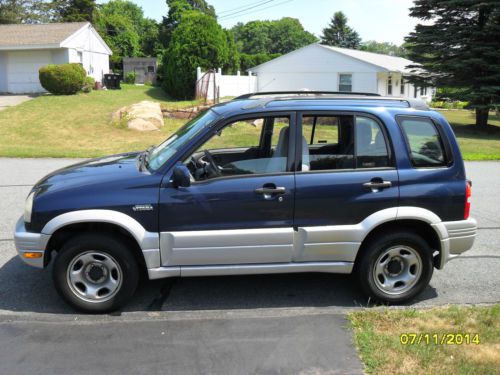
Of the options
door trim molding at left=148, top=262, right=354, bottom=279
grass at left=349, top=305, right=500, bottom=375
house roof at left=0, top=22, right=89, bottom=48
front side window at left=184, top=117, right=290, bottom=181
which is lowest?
grass at left=349, top=305, right=500, bottom=375

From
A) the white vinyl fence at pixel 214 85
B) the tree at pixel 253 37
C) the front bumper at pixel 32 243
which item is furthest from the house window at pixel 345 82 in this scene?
the tree at pixel 253 37

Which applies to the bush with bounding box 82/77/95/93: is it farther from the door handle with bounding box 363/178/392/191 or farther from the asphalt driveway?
the door handle with bounding box 363/178/392/191

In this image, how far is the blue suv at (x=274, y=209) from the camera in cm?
427

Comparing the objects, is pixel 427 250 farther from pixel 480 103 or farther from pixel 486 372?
pixel 480 103

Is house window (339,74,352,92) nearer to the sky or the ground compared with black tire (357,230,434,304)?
nearer to the sky

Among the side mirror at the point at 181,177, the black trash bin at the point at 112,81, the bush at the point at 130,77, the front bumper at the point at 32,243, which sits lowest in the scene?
the front bumper at the point at 32,243

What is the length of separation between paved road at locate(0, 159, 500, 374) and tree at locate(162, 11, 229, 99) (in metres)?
21.9

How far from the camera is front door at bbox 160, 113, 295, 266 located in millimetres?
4273

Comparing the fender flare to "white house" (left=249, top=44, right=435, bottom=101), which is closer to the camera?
the fender flare

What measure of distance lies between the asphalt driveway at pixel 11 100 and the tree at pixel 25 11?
99.6 feet

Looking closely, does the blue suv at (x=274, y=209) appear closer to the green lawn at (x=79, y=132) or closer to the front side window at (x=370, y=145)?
the front side window at (x=370, y=145)

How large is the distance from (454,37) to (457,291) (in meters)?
22.5

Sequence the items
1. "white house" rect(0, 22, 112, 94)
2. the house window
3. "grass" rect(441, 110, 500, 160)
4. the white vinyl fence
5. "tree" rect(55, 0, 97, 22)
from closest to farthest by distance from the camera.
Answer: "grass" rect(441, 110, 500, 160), the white vinyl fence, "white house" rect(0, 22, 112, 94), the house window, "tree" rect(55, 0, 97, 22)

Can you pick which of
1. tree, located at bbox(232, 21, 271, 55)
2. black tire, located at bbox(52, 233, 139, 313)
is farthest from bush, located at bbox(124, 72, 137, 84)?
tree, located at bbox(232, 21, 271, 55)
